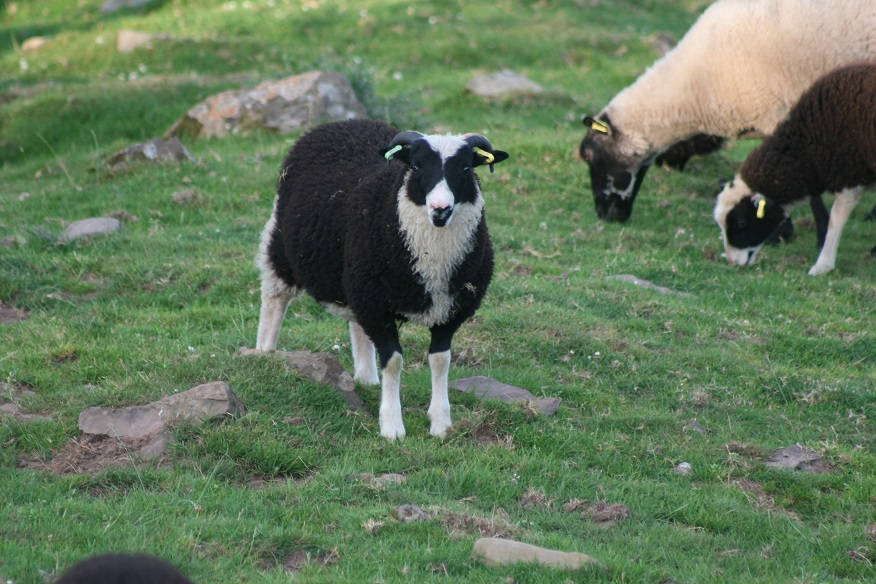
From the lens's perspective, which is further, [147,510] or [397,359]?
[397,359]

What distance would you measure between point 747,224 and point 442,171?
18.6ft

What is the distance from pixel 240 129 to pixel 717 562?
31.5 feet

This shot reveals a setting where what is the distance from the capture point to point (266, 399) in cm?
595

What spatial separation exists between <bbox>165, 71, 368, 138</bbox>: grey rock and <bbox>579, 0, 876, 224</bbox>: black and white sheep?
3.10 m

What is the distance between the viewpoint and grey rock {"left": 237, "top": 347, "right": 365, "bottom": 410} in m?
6.19

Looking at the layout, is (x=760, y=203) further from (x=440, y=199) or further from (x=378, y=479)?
(x=378, y=479)

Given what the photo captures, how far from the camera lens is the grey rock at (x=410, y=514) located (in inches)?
189

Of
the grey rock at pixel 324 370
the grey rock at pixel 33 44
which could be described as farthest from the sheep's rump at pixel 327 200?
the grey rock at pixel 33 44

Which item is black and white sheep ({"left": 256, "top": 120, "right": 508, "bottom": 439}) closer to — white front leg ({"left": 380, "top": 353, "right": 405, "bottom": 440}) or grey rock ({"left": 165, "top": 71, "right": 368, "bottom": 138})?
white front leg ({"left": 380, "top": 353, "right": 405, "bottom": 440})

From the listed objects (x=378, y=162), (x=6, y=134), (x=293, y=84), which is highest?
(x=378, y=162)

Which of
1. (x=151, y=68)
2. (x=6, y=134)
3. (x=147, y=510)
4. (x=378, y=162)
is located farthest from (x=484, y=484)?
(x=151, y=68)

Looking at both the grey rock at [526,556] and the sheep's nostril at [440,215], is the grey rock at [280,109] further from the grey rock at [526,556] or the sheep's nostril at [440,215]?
the grey rock at [526,556]

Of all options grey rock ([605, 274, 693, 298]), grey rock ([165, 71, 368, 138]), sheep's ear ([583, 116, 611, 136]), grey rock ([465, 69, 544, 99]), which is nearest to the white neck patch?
grey rock ([605, 274, 693, 298])

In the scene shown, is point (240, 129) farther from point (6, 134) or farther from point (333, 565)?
point (333, 565)
